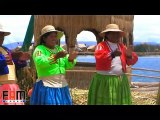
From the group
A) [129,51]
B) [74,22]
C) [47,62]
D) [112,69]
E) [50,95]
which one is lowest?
[50,95]

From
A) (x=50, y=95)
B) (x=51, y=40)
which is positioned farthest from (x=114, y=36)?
(x=50, y=95)

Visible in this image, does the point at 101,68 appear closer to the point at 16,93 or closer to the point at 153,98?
the point at 16,93

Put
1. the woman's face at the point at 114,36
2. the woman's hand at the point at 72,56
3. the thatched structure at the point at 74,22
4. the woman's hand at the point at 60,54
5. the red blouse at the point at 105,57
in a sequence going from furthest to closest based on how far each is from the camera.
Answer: the thatched structure at the point at 74,22 → the woman's face at the point at 114,36 → the red blouse at the point at 105,57 → the woman's hand at the point at 72,56 → the woman's hand at the point at 60,54

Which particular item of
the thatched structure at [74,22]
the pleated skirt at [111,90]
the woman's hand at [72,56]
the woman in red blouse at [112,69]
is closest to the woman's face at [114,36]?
the woman in red blouse at [112,69]

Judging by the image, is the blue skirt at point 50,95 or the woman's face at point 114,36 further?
the woman's face at point 114,36

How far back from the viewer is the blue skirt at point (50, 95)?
207 inches

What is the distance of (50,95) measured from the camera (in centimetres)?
524

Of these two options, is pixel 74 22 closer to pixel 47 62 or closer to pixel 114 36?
pixel 114 36

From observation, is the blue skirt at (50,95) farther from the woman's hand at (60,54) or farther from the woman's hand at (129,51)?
the woman's hand at (129,51)
